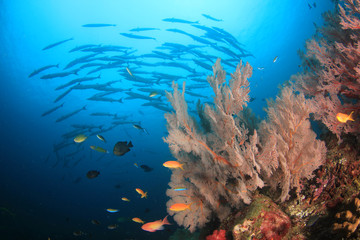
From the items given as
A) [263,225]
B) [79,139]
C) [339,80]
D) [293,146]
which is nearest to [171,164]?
[263,225]

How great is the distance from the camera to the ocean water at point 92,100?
22066 mm

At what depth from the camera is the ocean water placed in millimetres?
22066

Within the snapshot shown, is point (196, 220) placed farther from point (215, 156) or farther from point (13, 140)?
point (13, 140)

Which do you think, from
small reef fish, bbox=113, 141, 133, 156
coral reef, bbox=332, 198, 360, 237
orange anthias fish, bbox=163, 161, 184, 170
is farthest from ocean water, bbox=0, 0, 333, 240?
coral reef, bbox=332, 198, 360, 237

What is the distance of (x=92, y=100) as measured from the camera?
2275 cm

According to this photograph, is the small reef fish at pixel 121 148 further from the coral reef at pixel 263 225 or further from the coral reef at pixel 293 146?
the coral reef at pixel 293 146

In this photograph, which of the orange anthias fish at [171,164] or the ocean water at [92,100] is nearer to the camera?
the orange anthias fish at [171,164]

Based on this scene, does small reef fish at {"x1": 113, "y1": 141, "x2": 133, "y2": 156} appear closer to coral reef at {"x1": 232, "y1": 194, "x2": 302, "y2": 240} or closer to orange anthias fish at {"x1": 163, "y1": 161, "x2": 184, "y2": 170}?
orange anthias fish at {"x1": 163, "y1": 161, "x2": 184, "y2": 170}

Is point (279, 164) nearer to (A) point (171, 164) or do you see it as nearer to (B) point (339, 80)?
(A) point (171, 164)

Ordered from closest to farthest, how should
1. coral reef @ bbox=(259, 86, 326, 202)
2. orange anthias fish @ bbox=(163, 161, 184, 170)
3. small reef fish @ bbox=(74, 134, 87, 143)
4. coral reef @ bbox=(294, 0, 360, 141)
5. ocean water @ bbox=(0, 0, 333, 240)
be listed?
1. coral reef @ bbox=(259, 86, 326, 202)
2. coral reef @ bbox=(294, 0, 360, 141)
3. orange anthias fish @ bbox=(163, 161, 184, 170)
4. small reef fish @ bbox=(74, 134, 87, 143)
5. ocean water @ bbox=(0, 0, 333, 240)

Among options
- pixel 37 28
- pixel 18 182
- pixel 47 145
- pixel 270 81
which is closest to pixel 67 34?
pixel 37 28

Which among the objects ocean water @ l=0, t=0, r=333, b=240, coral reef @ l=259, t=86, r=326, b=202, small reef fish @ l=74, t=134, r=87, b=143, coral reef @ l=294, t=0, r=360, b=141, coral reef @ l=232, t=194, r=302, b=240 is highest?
ocean water @ l=0, t=0, r=333, b=240

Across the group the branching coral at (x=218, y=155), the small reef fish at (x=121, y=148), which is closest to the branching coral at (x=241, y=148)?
the branching coral at (x=218, y=155)

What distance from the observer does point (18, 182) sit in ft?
127
